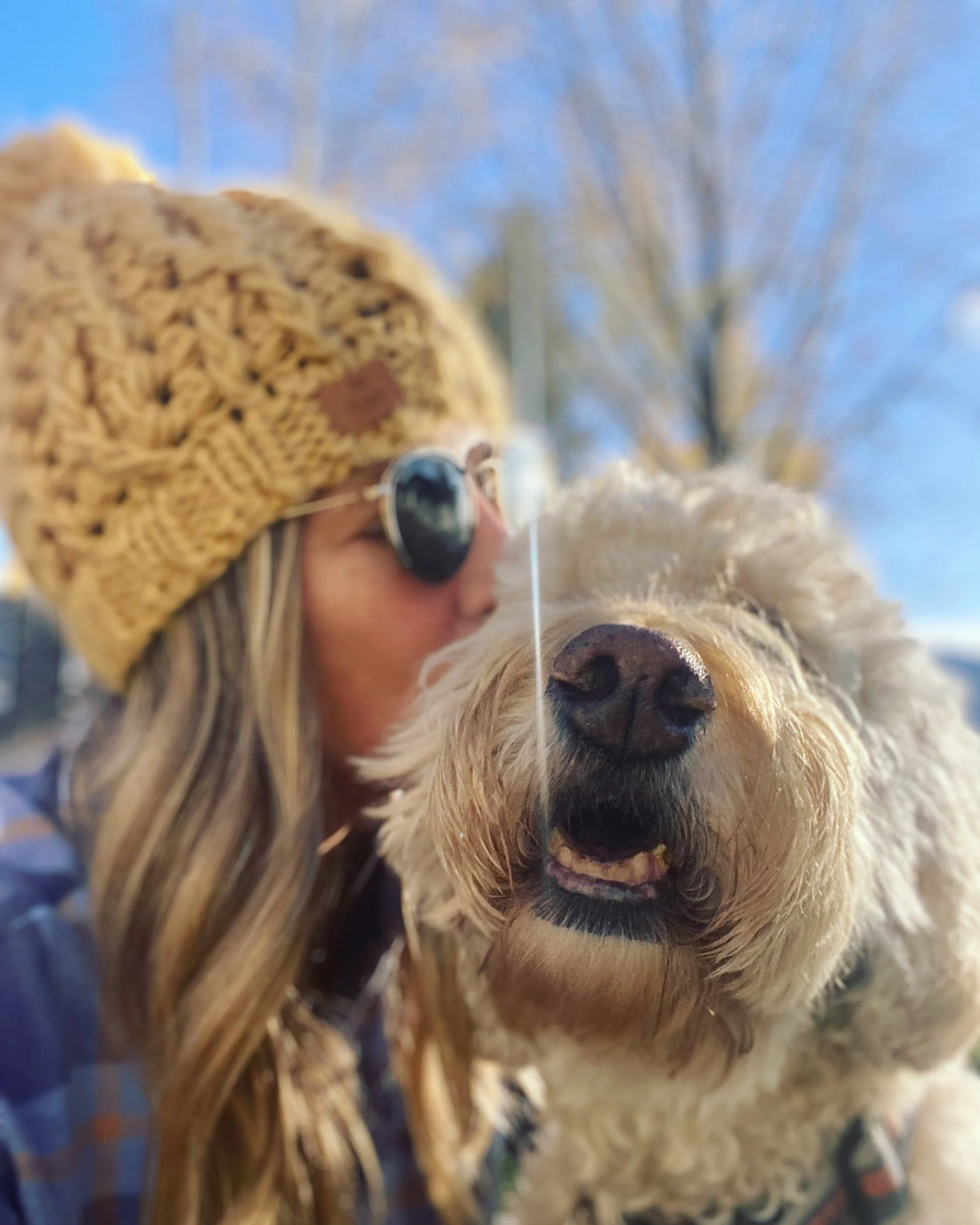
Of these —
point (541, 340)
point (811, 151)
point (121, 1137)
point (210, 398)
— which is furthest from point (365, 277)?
point (541, 340)

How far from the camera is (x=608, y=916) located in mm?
1271

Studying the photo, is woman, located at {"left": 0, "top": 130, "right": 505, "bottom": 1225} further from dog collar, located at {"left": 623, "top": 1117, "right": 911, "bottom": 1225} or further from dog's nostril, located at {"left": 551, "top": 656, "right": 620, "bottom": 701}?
dog collar, located at {"left": 623, "top": 1117, "right": 911, "bottom": 1225}

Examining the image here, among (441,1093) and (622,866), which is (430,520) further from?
(441,1093)

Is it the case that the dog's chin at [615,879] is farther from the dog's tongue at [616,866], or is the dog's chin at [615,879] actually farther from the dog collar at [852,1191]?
the dog collar at [852,1191]

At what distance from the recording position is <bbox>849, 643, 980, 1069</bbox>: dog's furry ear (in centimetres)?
151

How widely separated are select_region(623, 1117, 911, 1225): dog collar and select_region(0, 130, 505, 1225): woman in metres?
0.84

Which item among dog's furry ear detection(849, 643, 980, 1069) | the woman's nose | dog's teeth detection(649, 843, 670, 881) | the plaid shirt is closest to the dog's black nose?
dog's teeth detection(649, 843, 670, 881)

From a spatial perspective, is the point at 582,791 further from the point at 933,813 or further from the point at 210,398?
the point at 210,398

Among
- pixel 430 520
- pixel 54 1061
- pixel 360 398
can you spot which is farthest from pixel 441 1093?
pixel 360 398

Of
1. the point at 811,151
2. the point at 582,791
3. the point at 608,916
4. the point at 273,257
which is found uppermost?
the point at 811,151

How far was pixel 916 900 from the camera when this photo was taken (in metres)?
1.53

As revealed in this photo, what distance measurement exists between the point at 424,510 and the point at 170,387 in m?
0.54

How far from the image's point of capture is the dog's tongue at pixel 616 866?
1.28 meters

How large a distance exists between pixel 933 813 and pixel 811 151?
322 inches
